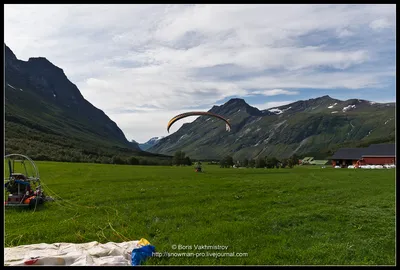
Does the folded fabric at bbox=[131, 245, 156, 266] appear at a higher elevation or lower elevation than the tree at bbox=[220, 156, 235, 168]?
lower

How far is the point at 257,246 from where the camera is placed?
48.0 feet

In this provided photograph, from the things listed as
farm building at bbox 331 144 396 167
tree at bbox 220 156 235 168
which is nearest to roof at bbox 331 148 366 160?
farm building at bbox 331 144 396 167

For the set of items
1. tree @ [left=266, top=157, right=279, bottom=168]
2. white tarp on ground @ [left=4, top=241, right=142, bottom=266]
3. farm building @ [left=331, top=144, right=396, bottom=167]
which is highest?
farm building @ [left=331, top=144, right=396, bottom=167]

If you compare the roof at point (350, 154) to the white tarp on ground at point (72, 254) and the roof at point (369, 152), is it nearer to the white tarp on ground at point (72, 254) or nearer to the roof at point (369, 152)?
the roof at point (369, 152)

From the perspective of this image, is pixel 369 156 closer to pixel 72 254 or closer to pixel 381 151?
pixel 381 151

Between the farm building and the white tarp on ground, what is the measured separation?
422 ft

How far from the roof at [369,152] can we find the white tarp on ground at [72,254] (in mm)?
132776

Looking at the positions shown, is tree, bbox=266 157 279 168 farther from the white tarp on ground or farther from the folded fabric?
the folded fabric

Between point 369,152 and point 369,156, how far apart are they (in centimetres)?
236

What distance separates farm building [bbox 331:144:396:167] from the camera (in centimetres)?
12475

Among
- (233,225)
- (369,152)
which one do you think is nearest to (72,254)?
(233,225)

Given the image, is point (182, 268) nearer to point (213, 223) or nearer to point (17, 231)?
point (213, 223)

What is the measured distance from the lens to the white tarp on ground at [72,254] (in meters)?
11.9

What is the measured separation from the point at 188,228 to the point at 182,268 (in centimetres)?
514
